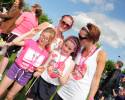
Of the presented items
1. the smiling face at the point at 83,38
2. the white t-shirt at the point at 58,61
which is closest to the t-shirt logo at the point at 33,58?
the white t-shirt at the point at 58,61

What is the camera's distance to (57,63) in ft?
21.6

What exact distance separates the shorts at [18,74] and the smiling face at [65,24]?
0.94m

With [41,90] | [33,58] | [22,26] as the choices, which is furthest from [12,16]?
[41,90]

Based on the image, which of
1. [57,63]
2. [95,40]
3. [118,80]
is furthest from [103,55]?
[118,80]

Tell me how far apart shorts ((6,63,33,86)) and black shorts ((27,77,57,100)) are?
1.26ft

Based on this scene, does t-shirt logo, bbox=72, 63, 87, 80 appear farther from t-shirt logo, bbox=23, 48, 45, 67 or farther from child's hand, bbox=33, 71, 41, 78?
t-shirt logo, bbox=23, 48, 45, 67

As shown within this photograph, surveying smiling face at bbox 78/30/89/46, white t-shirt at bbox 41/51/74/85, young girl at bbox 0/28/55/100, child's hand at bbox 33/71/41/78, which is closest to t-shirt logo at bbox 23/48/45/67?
young girl at bbox 0/28/55/100

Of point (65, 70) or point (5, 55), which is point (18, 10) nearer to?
point (5, 55)

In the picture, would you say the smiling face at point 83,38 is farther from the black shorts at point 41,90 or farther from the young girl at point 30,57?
the black shorts at point 41,90

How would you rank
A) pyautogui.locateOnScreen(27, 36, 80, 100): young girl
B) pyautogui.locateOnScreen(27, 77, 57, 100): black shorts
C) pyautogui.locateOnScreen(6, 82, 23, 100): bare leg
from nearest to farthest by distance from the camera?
pyautogui.locateOnScreen(27, 36, 80, 100): young girl
pyautogui.locateOnScreen(27, 77, 57, 100): black shorts
pyautogui.locateOnScreen(6, 82, 23, 100): bare leg

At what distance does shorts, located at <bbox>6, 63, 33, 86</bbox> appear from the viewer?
7024 millimetres

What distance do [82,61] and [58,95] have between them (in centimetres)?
68

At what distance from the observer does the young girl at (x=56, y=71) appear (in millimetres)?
6508

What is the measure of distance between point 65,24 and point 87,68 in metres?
1.10
